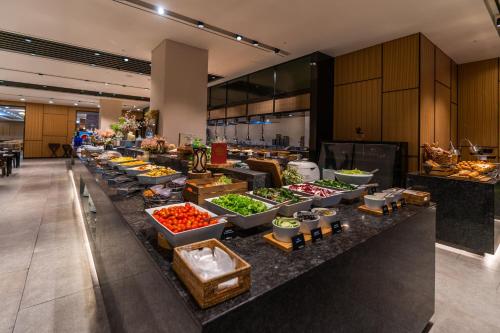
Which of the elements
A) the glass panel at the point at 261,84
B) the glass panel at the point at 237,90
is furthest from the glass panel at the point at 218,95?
the glass panel at the point at 261,84

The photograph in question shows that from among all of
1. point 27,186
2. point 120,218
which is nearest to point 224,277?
point 120,218

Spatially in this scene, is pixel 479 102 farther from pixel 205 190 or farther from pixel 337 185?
pixel 205 190

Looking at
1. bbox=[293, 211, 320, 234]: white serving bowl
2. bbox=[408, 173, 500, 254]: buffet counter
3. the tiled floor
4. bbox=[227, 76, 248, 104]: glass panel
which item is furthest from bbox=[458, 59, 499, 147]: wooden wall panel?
the tiled floor

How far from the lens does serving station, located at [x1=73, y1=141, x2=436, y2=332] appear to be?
82 centimetres

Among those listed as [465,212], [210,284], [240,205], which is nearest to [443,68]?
[465,212]

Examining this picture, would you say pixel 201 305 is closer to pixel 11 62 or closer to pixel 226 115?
pixel 226 115

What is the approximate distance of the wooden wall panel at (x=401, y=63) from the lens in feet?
16.8

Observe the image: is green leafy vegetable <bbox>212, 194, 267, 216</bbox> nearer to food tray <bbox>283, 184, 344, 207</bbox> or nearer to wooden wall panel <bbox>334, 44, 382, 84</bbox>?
food tray <bbox>283, 184, 344, 207</bbox>

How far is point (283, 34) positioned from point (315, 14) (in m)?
0.97

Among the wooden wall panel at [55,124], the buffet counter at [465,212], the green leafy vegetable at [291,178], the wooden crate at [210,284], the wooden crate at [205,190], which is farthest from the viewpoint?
the wooden wall panel at [55,124]

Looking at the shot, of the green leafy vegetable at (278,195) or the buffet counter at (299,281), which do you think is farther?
the green leafy vegetable at (278,195)

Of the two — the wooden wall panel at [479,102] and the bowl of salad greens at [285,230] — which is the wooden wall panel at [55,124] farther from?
the wooden wall panel at [479,102]

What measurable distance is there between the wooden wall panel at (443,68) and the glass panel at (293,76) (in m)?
2.79

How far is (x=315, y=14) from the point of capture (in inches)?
176
